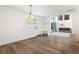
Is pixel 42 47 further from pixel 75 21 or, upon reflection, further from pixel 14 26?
pixel 75 21

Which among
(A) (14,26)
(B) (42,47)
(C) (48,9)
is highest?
(C) (48,9)

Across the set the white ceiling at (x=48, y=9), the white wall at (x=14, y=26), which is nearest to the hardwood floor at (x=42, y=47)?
the white wall at (x=14, y=26)

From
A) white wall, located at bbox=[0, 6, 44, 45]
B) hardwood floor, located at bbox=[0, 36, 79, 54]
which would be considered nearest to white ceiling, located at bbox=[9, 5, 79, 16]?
white wall, located at bbox=[0, 6, 44, 45]

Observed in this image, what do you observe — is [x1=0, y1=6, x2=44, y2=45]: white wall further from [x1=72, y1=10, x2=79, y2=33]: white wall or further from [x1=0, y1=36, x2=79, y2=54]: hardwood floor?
[x1=72, y1=10, x2=79, y2=33]: white wall

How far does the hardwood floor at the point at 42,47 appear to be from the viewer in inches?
70.9

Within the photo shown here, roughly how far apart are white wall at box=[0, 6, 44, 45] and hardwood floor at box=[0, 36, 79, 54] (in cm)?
12

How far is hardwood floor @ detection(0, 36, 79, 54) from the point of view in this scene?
5.91 feet

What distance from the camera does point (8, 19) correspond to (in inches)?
70.7

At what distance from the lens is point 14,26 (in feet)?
6.07

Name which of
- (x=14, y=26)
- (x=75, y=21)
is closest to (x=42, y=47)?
(x=14, y=26)

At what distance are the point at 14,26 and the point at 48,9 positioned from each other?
782mm

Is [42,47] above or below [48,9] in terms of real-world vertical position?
below
